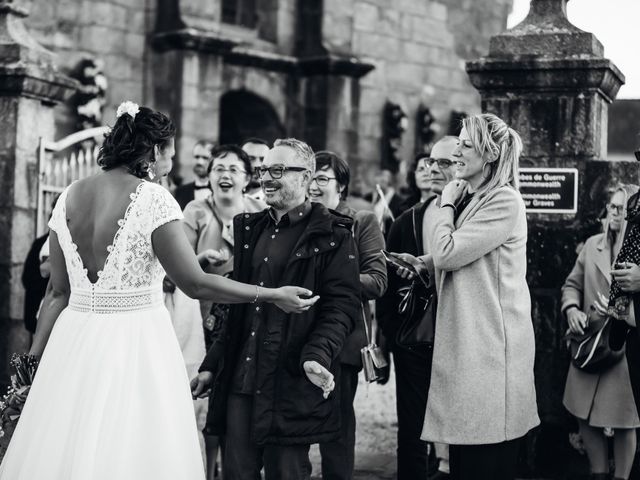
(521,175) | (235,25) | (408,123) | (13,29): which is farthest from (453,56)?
(521,175)

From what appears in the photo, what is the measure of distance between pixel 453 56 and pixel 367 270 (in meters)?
16.0

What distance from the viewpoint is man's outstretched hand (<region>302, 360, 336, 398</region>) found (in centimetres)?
456

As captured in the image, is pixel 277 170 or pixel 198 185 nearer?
pixel 277 170

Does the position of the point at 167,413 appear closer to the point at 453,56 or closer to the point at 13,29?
the point at 13,29

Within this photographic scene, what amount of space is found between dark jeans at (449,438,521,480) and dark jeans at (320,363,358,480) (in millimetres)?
739

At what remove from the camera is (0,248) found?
28.1ft

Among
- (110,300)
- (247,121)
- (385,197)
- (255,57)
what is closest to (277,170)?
(110,300)

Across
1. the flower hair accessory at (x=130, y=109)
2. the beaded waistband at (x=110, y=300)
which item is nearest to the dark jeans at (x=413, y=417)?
the beaded waistband at (x=110, y=300)

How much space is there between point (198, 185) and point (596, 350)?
11.5 ft

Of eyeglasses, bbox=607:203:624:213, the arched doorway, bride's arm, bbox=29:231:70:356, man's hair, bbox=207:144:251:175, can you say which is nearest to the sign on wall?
eyeglasses, bbox=607:203:624:213

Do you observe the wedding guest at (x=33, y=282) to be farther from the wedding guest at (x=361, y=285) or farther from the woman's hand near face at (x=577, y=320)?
the woman's hand near face at (x=577, y=320)

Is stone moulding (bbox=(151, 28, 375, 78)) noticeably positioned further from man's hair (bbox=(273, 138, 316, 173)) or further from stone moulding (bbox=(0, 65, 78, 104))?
man's hair (bbox=(273, 138, 316, 173))

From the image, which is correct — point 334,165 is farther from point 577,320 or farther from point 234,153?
point 577,320

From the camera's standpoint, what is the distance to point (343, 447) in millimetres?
5434
